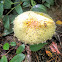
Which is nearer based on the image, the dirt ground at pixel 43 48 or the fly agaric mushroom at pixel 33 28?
the fly agaric mushroom at pixel 33 28

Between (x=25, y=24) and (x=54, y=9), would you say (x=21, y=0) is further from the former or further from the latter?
(x=54, y=9)

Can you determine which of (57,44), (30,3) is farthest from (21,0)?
(57,44)

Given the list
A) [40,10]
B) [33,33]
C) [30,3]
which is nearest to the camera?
[33,33]

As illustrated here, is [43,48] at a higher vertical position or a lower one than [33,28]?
lower

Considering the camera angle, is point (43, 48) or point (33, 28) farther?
point (43, 48)

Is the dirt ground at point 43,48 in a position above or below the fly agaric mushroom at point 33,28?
below

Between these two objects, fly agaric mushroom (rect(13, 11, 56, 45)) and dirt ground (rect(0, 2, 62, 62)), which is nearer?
fly agaric mushroom (rect(13, 11, 56, 45))

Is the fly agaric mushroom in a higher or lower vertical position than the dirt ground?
higher

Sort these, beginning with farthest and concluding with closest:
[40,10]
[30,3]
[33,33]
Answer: [30,3] → [40,10] → [33,33]
